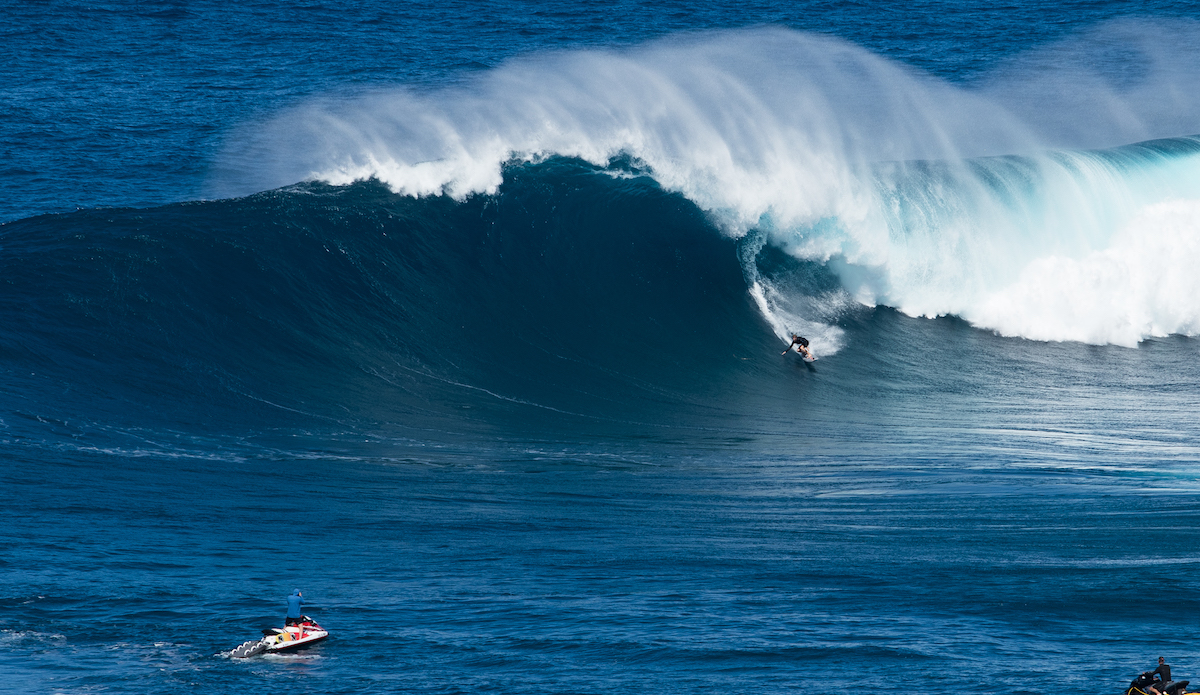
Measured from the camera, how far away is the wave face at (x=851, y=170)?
2425 cm

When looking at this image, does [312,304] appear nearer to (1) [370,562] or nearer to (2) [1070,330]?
(1) [370,562]

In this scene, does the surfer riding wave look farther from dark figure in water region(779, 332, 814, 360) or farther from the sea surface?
the sea surface

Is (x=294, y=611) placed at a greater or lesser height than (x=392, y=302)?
lesser

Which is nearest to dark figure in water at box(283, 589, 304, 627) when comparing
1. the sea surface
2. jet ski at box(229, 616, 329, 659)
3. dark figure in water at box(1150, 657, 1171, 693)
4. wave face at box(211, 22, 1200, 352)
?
jet ski at box(229, 616, 329, 659)

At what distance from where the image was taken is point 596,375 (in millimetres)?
19719

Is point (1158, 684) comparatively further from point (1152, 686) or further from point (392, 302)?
point (392, 302)

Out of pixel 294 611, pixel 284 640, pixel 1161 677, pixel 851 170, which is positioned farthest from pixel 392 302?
pixel 1161 677

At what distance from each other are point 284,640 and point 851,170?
1888 cm

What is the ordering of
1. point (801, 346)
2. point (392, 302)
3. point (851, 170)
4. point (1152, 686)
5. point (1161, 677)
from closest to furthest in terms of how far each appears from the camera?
point (1152, 686) < point (1161, 677) < point (392, 302) < point (801, 346) < point (851, 170)

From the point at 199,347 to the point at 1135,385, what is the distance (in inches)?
630

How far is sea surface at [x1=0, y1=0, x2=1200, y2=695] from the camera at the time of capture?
1110cm

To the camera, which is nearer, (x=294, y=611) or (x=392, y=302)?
(x=294, y=611)

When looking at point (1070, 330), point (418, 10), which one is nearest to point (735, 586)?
point (1070, 330)

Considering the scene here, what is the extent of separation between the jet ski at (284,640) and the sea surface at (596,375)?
16 centimetres
